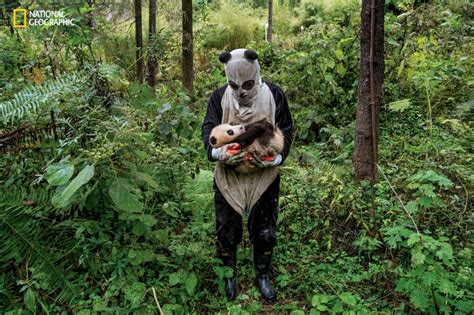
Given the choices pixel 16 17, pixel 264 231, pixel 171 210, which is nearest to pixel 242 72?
pixel 264 231

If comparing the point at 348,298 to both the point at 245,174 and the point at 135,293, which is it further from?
the point at 135,293

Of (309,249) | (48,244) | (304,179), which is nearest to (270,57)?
(304,179)

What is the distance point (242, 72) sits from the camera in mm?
2557

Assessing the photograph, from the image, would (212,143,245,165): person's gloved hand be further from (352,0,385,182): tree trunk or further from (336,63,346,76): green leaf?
(336,63,346,76): green leaf

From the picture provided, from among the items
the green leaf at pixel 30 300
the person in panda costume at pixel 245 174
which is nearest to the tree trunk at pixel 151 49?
the person in panda costume at pixel 245 174

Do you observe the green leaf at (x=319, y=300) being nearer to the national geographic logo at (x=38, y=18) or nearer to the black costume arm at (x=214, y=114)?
the black costume arm at (x=214, y=114)

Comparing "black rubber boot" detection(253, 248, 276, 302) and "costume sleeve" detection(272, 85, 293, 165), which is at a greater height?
"costume sleeve" detection(272, 85, 293, 165)

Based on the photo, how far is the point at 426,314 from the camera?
2660 mm

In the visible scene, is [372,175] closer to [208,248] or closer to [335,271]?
[335,271]

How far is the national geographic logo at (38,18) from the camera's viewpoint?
4.73 m

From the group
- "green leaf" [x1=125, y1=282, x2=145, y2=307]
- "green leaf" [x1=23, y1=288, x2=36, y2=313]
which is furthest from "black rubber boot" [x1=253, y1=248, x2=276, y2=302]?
"green leaf" [x1=23, y1=288, x2=36, y2=313]

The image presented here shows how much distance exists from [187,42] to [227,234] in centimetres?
342

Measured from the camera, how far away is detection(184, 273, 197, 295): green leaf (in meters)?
2.83

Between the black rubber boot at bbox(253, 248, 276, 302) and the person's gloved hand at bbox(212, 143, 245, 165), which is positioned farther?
the black rubber boot at bbox(253, 248, 276, 302)
